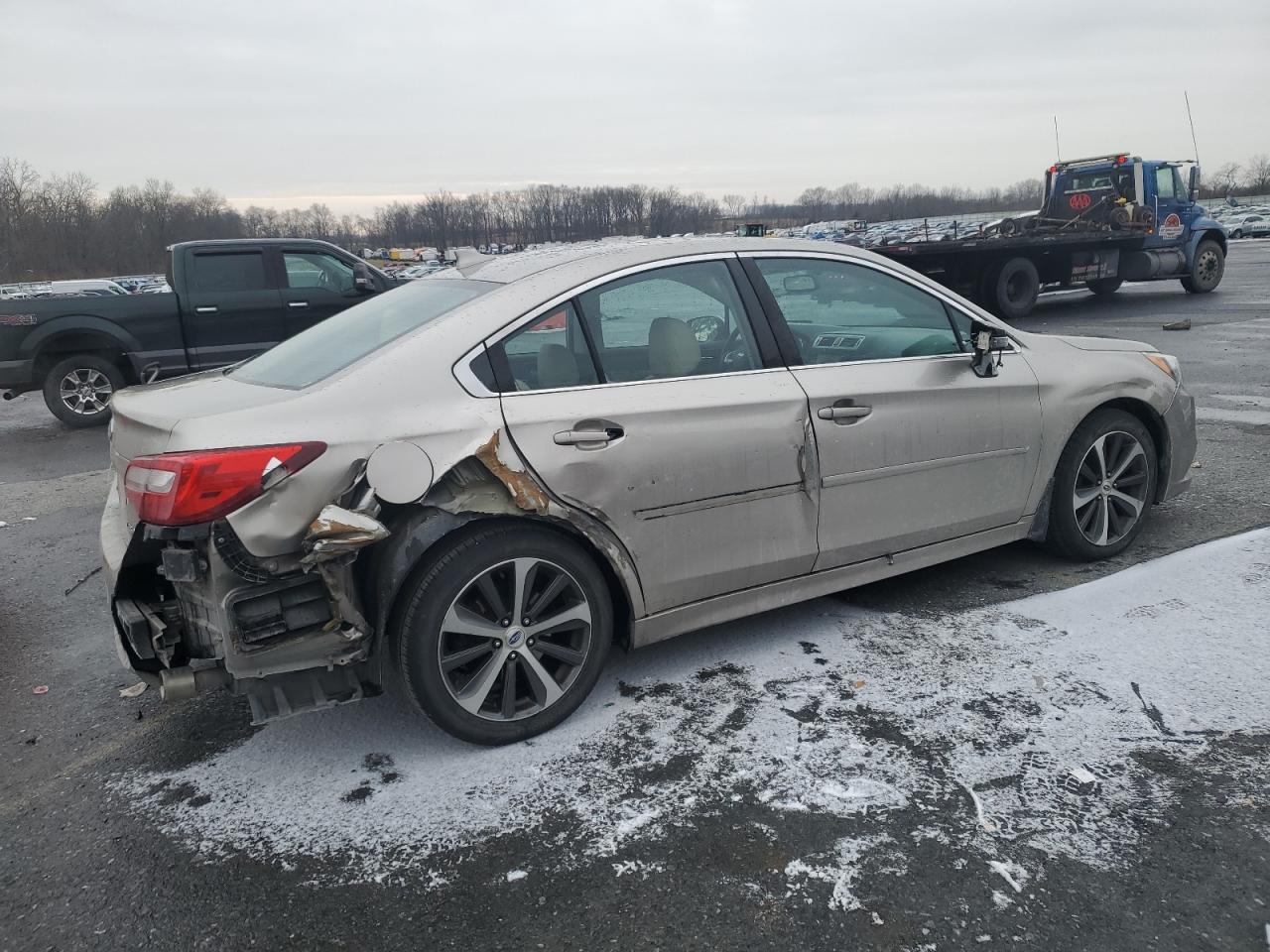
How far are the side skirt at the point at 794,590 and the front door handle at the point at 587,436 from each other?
68 cm

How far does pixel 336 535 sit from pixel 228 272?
354 inches

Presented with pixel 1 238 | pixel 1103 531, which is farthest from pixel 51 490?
pixel 1 238

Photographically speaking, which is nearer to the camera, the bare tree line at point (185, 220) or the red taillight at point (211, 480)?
the red taillight at point (211, 480)

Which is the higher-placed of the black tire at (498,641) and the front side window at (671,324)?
the front side window at (671,324)

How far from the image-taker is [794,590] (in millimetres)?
3691

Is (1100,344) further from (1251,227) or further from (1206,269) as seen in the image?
(1251,227)

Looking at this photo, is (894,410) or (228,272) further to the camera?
(228,272)

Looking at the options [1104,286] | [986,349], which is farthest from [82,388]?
[1104,286]

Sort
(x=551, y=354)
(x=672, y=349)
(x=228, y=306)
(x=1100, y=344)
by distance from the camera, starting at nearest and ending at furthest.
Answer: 1. (x=551, y=354)
2. (x=672, y=349)
3. (x=1100, y=344)
4. (x=228, y=306)

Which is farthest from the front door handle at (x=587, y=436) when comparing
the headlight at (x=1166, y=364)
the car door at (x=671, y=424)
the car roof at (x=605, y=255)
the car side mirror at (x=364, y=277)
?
the car side mirror at (x=364, y=277)

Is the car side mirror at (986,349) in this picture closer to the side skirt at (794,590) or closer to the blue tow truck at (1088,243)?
the side skirt at (794,590)

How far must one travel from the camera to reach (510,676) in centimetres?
313

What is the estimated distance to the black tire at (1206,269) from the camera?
59.5ft

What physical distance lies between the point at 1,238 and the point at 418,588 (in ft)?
318
